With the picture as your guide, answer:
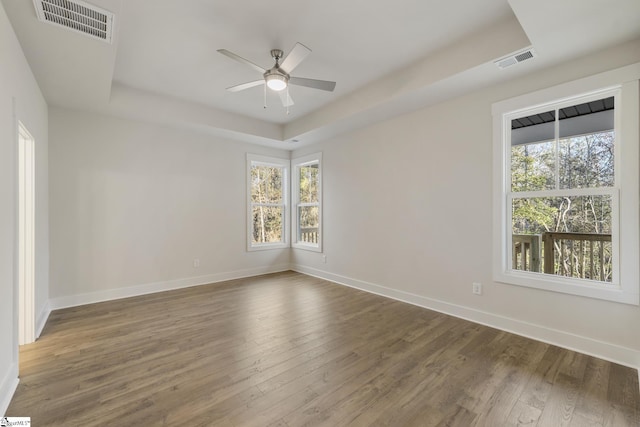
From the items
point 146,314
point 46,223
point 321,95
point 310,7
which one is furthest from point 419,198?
point 46,223

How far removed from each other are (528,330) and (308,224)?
157 inches

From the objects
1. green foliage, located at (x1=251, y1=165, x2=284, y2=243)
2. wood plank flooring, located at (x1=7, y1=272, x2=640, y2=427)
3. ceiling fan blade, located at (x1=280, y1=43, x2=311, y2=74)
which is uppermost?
ceiling fan blade, located at (x1=280, y1=43, x2=311, y2=74)

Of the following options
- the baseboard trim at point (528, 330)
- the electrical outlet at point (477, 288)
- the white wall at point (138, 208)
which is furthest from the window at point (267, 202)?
the electrical outlet at point (477, 288)

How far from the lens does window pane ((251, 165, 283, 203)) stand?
5648 millimetres

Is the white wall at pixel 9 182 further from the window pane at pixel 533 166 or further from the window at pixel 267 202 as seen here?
the window pane at pixel 533 166

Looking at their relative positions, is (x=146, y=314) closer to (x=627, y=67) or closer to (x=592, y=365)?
(x=592, y=365)

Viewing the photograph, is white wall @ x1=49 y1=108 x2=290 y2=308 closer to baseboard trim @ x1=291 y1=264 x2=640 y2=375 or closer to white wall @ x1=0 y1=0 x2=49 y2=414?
white wall @ x1=0 y1=0 x2=49 y2=414

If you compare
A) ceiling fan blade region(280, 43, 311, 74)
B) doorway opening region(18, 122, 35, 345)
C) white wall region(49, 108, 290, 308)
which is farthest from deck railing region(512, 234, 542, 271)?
doorway opening region(18, 122, 35, 345)

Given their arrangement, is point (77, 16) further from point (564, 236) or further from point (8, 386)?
point (564, 236)

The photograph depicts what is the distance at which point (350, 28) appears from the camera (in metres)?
2.54

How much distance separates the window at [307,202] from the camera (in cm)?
543

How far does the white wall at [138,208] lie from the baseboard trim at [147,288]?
0.01 m

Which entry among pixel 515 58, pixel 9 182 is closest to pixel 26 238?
pixel 9 182

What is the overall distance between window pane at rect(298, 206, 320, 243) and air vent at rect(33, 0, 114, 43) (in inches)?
159
